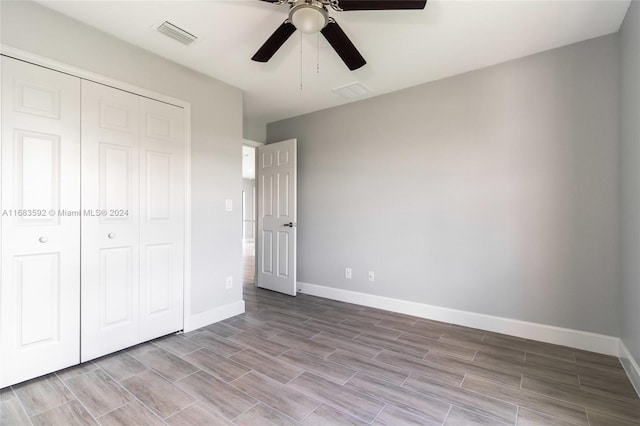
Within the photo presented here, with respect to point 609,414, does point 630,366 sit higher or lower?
higher

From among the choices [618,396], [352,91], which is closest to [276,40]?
[352,91]

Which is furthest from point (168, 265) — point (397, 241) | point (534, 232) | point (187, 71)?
point (534, 232)

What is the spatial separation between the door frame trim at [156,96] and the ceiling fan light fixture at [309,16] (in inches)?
62.3

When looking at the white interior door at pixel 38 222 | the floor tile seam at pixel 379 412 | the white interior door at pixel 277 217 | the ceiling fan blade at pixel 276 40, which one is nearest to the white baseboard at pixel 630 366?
the floor tile seam at pixel 379 412

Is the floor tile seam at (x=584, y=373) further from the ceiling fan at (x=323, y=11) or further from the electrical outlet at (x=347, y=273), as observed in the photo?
the ceiling fan at (x=323, y=11)

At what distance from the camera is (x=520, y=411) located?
1699mm

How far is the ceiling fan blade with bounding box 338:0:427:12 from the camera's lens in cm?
157

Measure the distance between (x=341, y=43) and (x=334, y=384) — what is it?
2257 mm

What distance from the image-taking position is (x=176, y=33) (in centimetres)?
230

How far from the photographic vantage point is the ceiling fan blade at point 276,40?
181 cm

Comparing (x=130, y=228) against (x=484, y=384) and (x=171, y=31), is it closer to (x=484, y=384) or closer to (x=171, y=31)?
(x=171, y=31)

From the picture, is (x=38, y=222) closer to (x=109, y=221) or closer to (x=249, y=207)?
(x=109, y=221)

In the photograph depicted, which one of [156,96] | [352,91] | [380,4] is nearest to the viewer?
[380,4]

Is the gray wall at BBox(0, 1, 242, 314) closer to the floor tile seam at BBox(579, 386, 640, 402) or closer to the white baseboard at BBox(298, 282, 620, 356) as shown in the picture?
the white baseboard at BBox(298, 282, 620, 356)
